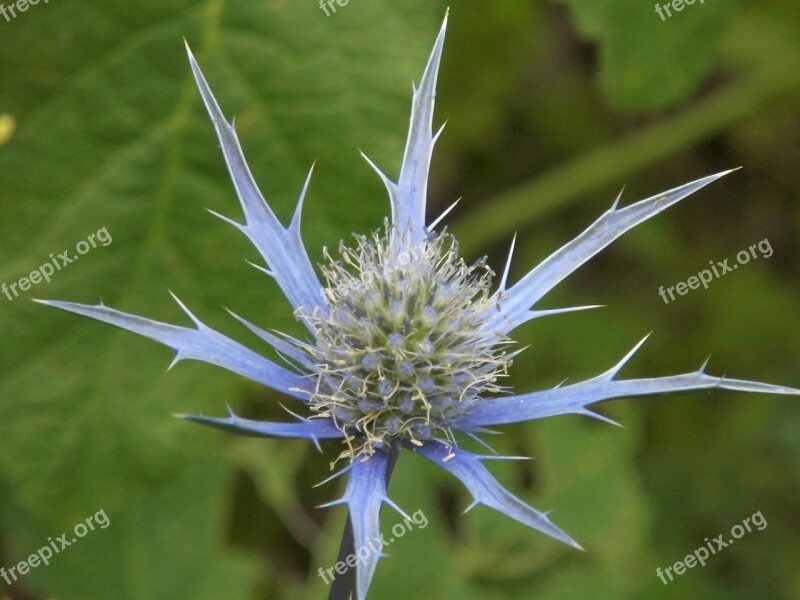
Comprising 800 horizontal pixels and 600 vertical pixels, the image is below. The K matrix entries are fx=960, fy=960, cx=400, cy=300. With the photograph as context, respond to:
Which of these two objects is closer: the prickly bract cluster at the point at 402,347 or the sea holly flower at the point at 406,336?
the sea holly flower at the point at 406,336

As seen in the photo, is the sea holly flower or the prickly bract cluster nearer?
the sea holly flower

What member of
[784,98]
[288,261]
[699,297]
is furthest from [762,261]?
[288,261]

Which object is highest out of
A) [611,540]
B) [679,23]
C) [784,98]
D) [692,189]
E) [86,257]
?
[86,257]

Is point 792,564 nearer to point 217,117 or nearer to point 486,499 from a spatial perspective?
point 486,499

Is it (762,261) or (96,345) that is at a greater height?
(96,345)
